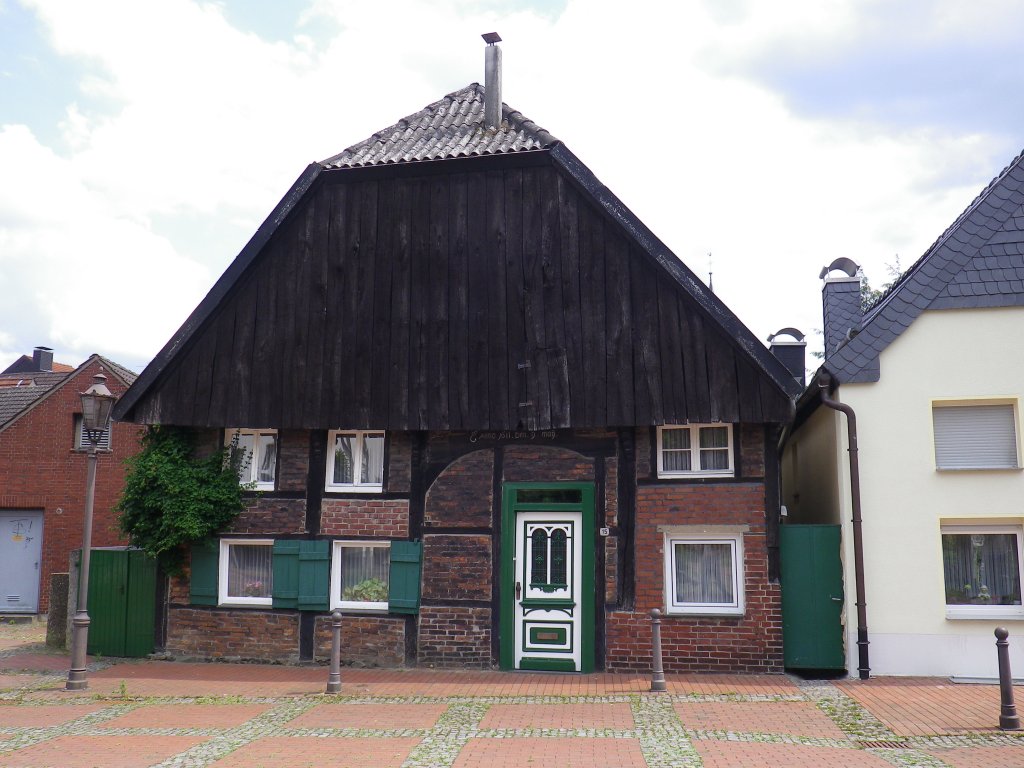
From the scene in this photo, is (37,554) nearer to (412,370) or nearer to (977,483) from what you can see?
(412,370)

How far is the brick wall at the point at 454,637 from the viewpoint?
12.4m

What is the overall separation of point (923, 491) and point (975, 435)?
3.48 feet

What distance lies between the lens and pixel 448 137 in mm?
13930

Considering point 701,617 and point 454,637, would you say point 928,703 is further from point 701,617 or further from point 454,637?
point 454,637

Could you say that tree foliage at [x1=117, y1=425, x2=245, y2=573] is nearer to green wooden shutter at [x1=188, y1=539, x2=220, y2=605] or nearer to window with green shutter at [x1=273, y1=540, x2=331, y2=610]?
green wooden shutter at [x1=188, y1=539, x2=220, y2=605]

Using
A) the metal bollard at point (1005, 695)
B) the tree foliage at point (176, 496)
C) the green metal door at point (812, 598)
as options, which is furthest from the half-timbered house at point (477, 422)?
the metal bollard at point (1005, 695)

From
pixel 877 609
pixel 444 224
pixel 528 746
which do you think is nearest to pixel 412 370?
pixel 444 224

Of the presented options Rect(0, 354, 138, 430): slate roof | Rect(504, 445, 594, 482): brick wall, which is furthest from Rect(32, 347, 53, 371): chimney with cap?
Rect(504, 445, 594, 482): brick wall

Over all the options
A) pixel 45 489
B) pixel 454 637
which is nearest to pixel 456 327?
pixel 454 637

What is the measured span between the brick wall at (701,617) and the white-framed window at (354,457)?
3939 millimetres

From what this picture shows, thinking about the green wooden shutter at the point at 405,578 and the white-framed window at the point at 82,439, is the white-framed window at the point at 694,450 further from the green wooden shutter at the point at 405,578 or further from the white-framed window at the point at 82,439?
the white-framed window at the point at 82,439

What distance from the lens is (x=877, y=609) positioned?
37.5 ft

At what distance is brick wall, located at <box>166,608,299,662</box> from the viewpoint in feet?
42.9

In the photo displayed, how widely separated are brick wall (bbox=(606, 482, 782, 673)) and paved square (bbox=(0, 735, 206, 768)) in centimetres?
565
